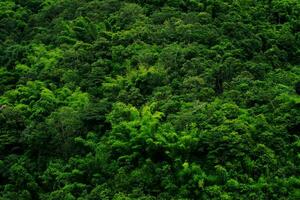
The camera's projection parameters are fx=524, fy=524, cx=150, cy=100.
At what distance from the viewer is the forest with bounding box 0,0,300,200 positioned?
18.7m

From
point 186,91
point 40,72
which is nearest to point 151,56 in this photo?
point 186,91

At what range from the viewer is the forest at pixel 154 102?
61.4ft

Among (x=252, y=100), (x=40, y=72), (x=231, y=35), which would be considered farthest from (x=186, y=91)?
(x=40, y=72)

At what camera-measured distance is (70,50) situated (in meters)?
27.6

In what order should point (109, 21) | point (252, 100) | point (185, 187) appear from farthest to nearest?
1. point (109, 21)
2. point (252, 100)
3. point (185, 187)

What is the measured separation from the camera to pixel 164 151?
1977 centimetres

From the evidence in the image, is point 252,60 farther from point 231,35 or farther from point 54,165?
point 54,165

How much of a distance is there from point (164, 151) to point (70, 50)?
1023cm

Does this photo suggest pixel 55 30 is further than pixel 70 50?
Yes

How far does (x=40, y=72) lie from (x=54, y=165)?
315 inches

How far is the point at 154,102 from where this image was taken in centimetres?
2203

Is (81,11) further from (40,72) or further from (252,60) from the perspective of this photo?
(252,60)

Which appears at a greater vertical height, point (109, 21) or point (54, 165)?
point (109, 21)

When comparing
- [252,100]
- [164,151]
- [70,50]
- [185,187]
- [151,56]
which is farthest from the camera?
[70,50]
